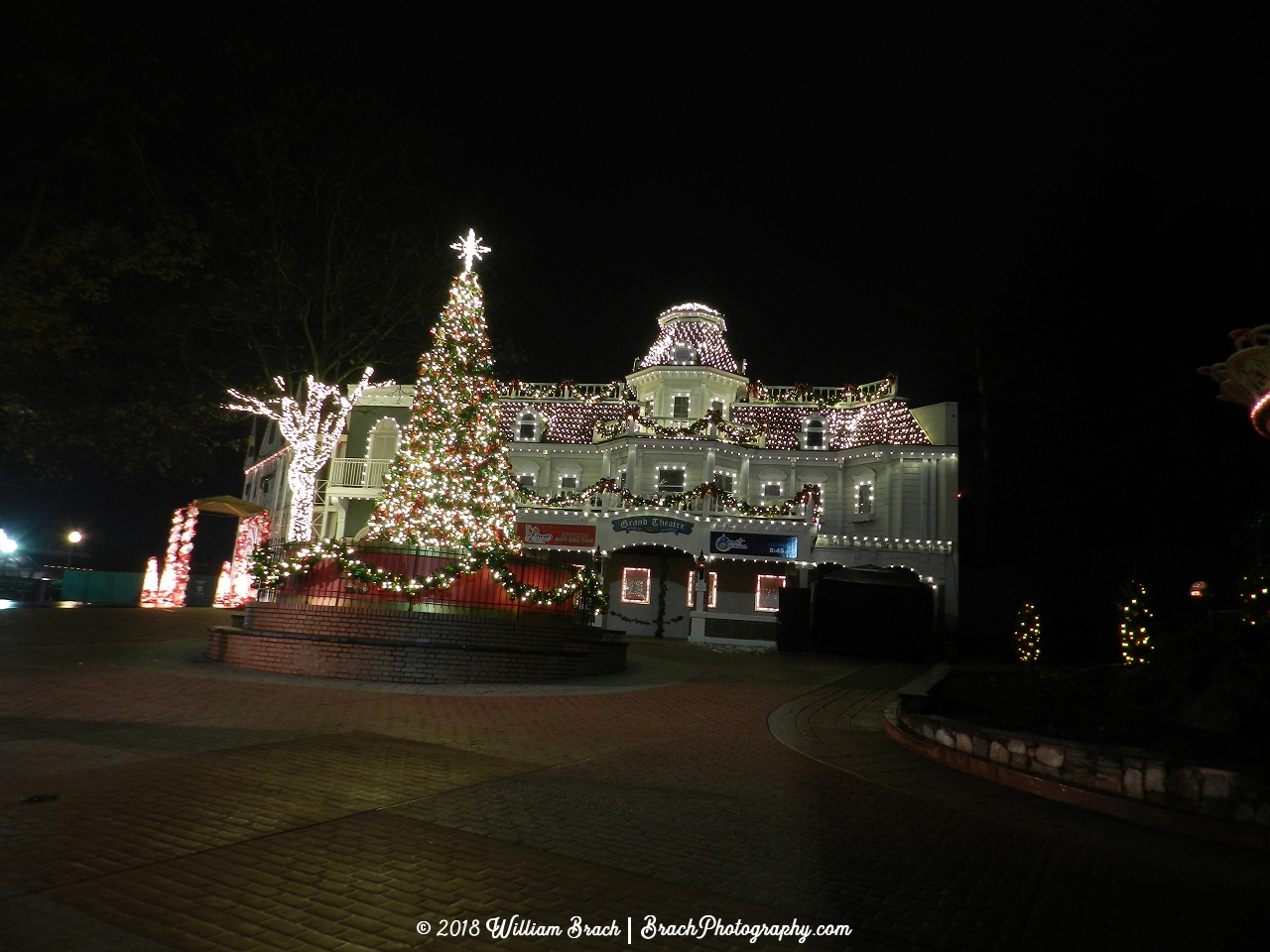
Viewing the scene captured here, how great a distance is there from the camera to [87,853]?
404cm

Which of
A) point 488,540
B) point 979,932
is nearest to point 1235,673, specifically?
point 979,932

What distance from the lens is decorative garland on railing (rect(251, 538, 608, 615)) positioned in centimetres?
1287

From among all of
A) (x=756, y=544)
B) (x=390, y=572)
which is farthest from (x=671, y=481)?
(x=390, y=572)

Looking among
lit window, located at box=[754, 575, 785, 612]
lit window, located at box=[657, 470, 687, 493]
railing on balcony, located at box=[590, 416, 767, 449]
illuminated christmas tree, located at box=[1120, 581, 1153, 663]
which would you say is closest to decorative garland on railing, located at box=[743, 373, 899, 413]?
railing on balcony, located at box=[590, 416, 767, 449]

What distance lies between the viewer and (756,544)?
78.7ft

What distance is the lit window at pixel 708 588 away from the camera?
1062 inches

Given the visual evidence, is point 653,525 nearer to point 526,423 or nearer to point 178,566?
point 526,423

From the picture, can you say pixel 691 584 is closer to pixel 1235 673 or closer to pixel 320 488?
pixel 320 488

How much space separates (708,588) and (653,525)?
438 cm

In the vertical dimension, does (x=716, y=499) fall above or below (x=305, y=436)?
below

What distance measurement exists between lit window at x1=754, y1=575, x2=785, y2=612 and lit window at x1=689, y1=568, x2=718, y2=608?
1.39 m

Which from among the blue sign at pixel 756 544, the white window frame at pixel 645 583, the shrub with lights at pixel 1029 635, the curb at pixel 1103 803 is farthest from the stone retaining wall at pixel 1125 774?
the white window frame at pixel 645 583

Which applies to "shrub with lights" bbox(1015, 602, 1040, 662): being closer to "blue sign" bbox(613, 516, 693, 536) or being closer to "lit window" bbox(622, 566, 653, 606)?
"blue sign" bbox(613, 516, 693, 536)

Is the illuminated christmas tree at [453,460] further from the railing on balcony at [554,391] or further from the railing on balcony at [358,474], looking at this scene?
the railing on balcony at [554,391]
